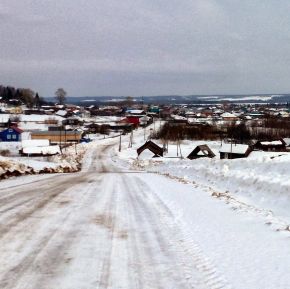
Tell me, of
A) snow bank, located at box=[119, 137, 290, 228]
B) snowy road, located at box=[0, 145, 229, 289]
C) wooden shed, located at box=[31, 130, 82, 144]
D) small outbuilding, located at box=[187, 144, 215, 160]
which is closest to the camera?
snowy road, located at box=[0, 145, 229, 289]

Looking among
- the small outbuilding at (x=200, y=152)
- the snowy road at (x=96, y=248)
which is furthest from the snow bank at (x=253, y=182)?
the small outbuilding at (x=200, y=152)

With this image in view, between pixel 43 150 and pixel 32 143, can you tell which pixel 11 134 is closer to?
pixel 32 143

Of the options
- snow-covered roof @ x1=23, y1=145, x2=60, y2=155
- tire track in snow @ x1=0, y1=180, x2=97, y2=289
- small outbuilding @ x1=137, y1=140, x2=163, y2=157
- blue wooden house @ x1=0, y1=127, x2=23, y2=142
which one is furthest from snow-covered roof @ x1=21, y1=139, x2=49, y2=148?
tire track in snow @ x1=0, y1=180, x2=97, y2=289

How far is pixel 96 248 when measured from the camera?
27.2 feet

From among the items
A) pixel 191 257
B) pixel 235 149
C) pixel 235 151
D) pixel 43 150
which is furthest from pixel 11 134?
pixel 191 257

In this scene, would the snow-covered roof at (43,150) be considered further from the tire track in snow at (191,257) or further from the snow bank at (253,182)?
the tire track in snow at (191,257)

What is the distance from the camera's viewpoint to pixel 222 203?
46.1 feet

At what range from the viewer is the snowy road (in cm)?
661

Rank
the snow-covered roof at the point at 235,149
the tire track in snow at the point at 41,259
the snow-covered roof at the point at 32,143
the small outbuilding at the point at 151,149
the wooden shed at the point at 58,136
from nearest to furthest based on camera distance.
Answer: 1. the tire track in snow at the point at 41,259
2. the snow-covered roof at the point at 235,149
3. the small outbuilding at the point at 151,149
4. the snow-covered roof at the point at 32,143
5. the wooden shed at the point at 58,136

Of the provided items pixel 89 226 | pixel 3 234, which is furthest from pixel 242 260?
pixel 3 234

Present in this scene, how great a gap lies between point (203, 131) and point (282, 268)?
442 ft

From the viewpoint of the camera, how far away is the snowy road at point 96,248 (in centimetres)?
661

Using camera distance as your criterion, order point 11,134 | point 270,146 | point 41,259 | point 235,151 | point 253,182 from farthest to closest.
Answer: point 11,134, point 270,146, point 235,151, point 253,182, point 41,259

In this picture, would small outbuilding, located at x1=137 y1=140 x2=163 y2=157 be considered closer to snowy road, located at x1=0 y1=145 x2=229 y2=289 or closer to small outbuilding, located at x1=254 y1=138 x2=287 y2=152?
small outbuilding, located at x1=254 y1=138 x2=287 y2=152
